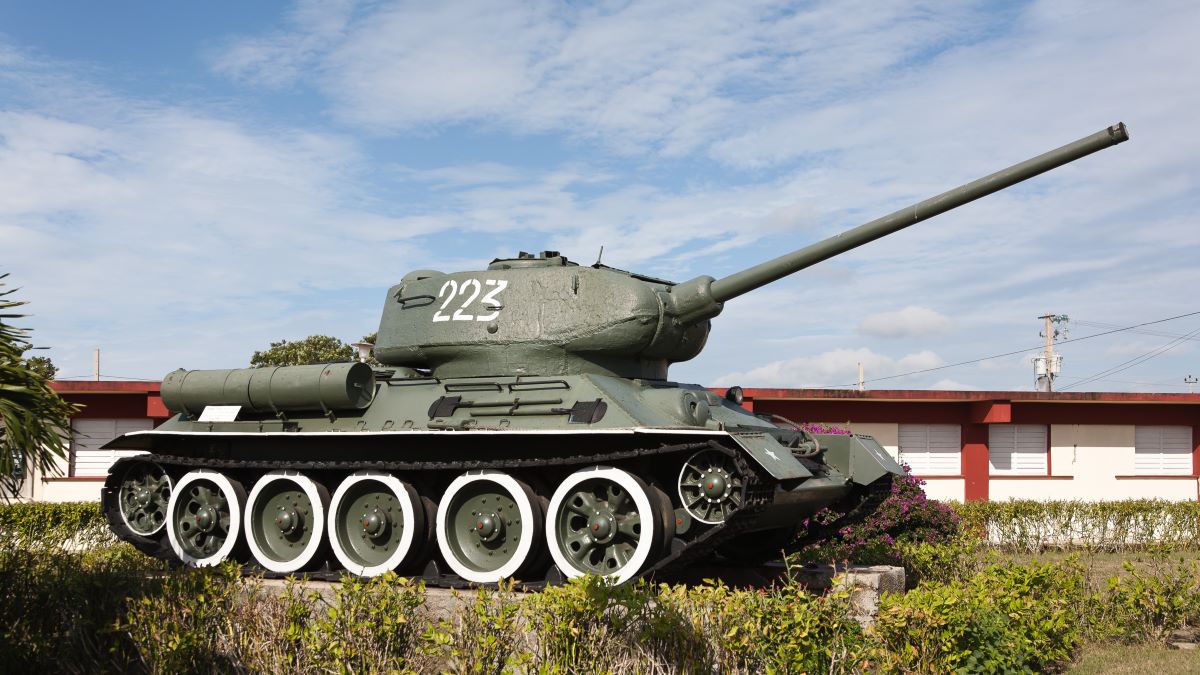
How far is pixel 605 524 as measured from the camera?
9812 millimetres

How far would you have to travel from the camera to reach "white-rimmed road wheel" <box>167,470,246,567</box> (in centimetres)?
1189

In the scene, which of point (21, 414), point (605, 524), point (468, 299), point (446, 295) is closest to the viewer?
point (21, 414)

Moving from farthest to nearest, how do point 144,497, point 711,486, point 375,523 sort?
point 144,497 < point 375,523 < point 711,486

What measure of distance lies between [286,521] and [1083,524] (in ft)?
46.4

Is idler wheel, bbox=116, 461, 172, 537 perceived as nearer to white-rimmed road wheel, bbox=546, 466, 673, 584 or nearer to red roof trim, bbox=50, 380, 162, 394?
white-rimmed road wheel, bbox=546, 466, 673, 584

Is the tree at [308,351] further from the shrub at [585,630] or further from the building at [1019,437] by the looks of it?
the shrub at [585,630]

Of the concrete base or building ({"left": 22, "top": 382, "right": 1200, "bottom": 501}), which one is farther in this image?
building ({"left": 22, "top": 382, "right": 1200, "bottom": 501})

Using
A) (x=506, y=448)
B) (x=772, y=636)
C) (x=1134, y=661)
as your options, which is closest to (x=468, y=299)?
(x=506, y=448)

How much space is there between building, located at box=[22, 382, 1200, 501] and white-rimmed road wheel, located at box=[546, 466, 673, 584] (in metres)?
11.9

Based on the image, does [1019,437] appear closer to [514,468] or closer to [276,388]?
[514,468]

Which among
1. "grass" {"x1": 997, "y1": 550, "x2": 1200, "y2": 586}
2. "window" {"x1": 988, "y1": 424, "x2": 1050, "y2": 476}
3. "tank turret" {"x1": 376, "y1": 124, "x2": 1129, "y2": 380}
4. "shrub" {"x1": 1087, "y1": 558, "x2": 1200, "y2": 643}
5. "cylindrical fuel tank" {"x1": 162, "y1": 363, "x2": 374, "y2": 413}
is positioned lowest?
"grass" {"x1": 997, "y1": 550, "x2": 1200, "y2": 586}

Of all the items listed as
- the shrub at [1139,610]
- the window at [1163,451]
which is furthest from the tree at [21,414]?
the window at [1163,451]

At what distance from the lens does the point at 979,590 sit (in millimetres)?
8531

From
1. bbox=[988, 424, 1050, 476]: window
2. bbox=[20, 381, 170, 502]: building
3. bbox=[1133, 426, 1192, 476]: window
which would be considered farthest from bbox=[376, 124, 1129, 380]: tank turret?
bbox=[1133, 426, 1192, 476]: window
